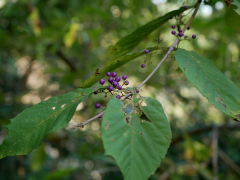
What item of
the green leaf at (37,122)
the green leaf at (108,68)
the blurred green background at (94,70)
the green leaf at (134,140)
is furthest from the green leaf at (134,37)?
the blurred green background at (94,70)

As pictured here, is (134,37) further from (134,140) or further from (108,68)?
(134,140)

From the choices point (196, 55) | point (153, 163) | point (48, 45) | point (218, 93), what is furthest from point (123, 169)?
point (48, 45)

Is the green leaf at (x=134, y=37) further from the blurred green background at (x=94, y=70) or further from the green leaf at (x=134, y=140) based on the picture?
the blurred green background at (x=94, y=70)

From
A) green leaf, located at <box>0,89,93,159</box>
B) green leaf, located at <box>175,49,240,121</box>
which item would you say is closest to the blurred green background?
green leaf, located at <box>175,49,240,121</box>

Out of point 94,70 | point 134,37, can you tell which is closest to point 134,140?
point 134,37

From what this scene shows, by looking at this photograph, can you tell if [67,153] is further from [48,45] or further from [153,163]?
[153,163]

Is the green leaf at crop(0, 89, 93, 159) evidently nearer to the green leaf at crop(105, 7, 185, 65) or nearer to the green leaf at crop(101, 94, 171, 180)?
the green leaf at crop(101, 94, 171, 180)
